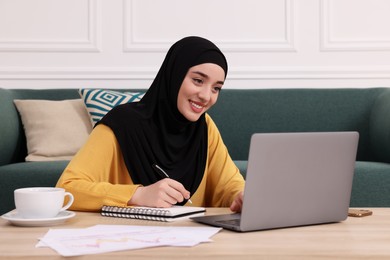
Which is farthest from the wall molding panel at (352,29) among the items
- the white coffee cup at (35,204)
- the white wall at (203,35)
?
the white coffee cup at (35,204)

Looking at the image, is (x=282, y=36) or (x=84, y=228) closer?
(x=84, y=228)

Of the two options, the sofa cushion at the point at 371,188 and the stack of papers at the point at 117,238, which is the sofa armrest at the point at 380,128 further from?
the stack of papers at the point at 117,238

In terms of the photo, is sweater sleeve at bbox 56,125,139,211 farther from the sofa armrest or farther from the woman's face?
the sofa armrest

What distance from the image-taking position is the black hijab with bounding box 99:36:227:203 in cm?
176

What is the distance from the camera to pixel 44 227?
1174mm

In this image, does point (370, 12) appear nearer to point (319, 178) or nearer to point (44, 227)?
point (319, 178)

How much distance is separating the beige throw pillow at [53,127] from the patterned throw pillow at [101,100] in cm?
7

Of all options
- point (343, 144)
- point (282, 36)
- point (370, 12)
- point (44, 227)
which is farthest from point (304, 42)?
point (44, 227)

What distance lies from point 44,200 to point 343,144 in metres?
0.60

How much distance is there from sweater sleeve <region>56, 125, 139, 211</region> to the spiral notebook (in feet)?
0.28

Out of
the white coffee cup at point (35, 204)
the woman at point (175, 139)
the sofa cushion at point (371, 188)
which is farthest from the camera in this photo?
the sofa cushion at point (371, 188)

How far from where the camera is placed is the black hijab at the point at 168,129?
176 cm

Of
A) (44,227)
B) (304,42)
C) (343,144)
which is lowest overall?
(44,227)

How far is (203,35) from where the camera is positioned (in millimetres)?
3441
